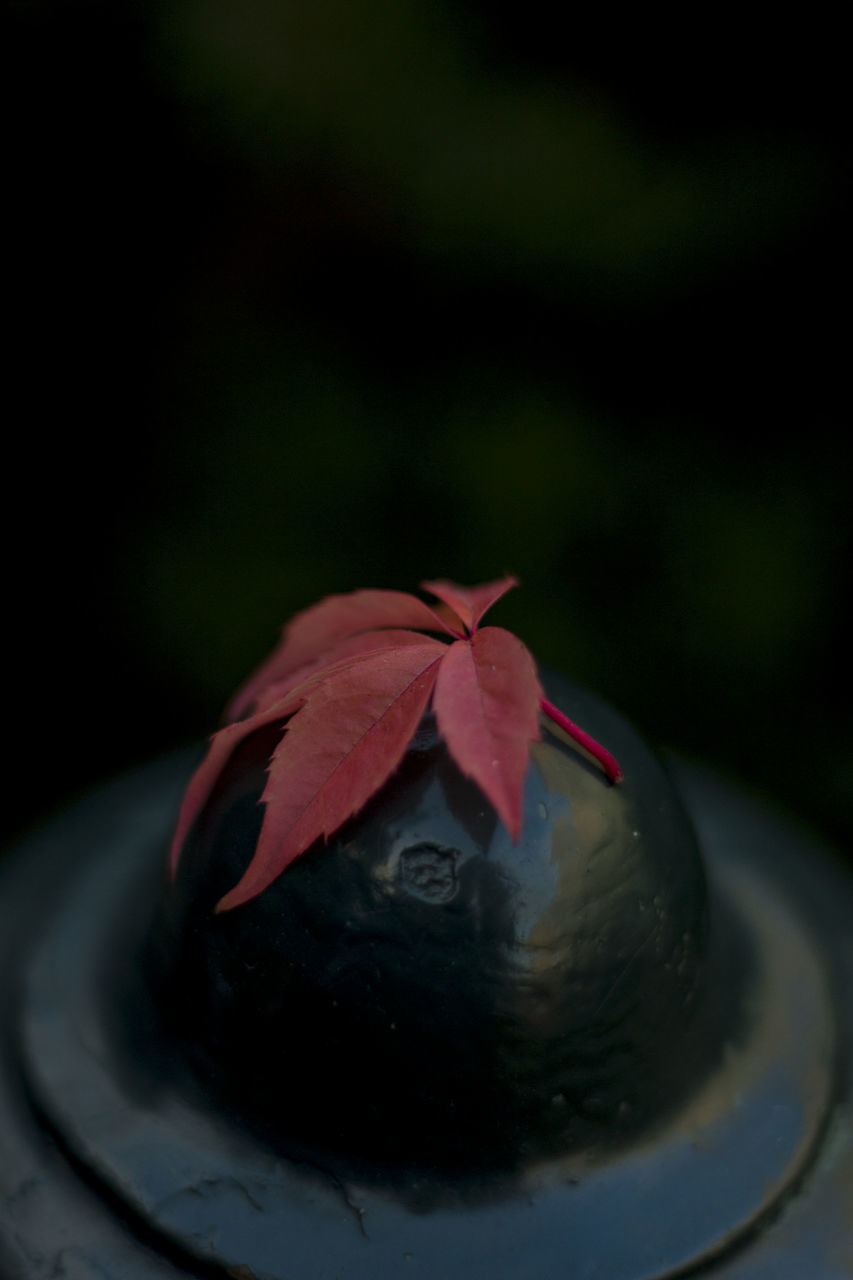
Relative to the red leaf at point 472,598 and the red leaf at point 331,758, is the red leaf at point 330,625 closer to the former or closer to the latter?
the red leaf at point 472,598

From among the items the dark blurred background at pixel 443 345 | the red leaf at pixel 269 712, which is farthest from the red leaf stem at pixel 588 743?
the dark blurred background at pixel 443 345

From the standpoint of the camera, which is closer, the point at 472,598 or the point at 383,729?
the point at 383,729

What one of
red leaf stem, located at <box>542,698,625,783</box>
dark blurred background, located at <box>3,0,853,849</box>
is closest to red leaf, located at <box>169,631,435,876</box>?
red leaf stem, located at <box>542,698,625,783</box>

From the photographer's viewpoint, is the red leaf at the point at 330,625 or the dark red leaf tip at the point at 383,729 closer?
the dark red leaf tip at the point at 383,729

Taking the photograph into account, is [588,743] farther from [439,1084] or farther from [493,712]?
[439,1084]

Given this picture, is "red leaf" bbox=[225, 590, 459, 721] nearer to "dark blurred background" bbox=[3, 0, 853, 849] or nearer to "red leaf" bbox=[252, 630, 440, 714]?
"red leaf" bbox=[252, 630, 440, 714]

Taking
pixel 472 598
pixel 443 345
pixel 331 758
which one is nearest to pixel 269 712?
pixel 331 758
